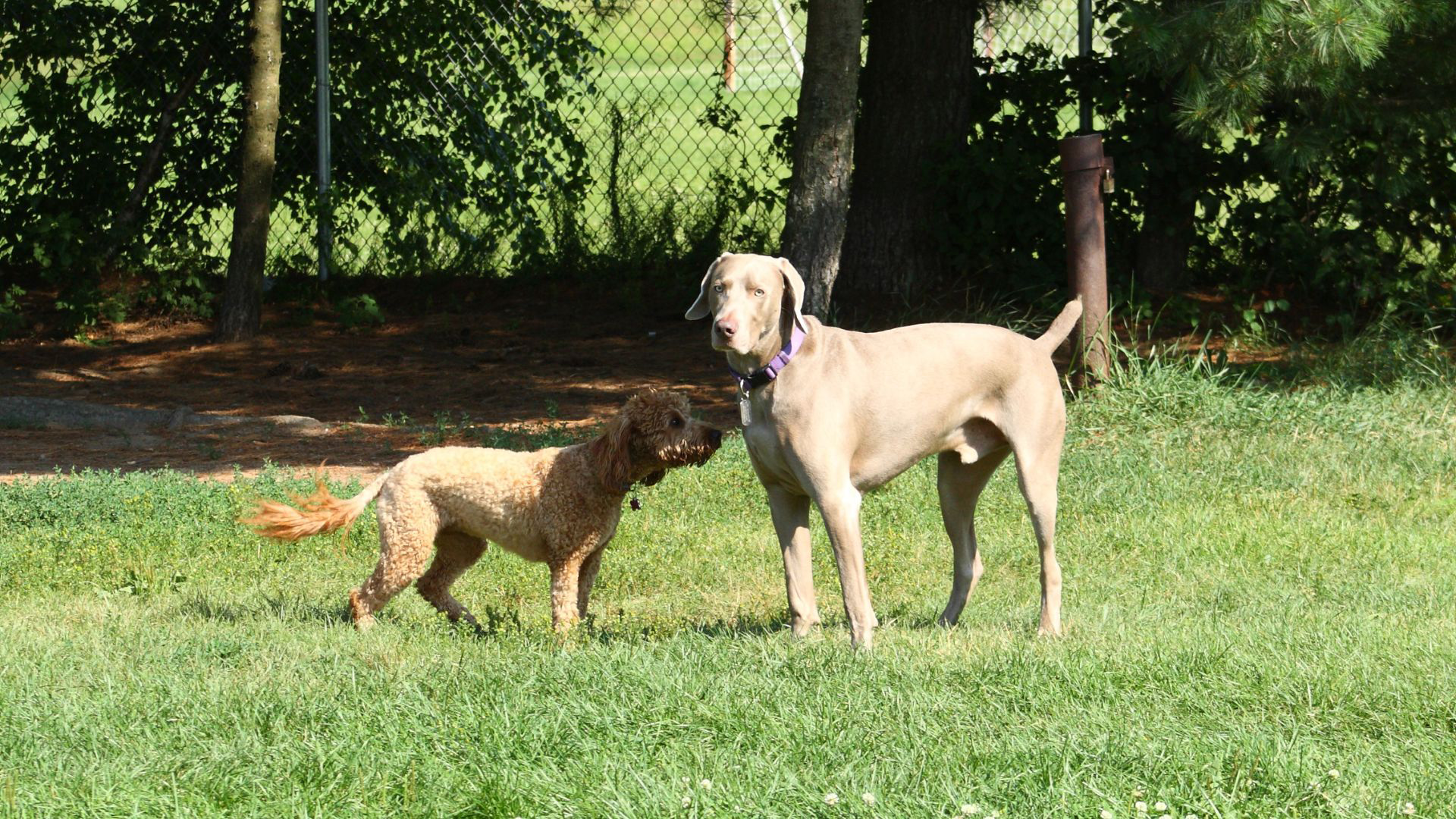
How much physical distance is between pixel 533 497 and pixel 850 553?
3.86ft

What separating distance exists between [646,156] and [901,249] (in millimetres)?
3418

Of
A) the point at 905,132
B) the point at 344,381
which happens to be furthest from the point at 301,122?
the point at 905,132

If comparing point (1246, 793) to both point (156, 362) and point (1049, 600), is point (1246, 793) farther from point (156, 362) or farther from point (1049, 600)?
point (156, 362)

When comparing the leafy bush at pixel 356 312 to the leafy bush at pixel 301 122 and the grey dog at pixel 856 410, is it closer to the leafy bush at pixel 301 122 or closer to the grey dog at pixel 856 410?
the leafy bush at pixel 301 122

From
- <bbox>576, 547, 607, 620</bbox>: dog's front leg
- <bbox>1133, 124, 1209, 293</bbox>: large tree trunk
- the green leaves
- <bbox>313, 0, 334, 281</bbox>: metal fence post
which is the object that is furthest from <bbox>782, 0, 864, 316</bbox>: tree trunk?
<bbox>313, 0, 334, 281</bbox>: metal fence post

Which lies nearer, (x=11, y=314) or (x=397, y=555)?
(x=397, y=555)

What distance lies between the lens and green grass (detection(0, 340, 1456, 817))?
3426 millimetres

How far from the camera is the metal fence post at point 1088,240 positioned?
26.8 ft

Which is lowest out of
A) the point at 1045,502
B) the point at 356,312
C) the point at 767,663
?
the point at 767,663

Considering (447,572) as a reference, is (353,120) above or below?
above

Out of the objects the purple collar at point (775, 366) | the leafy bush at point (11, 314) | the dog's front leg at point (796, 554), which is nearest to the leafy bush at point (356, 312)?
the leafy bush at point (11, 314)

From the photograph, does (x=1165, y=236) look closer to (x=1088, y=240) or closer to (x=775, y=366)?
(x=1088, y=240)

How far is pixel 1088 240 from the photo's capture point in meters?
8.16

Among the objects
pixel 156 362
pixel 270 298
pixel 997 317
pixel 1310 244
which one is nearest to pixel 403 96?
pixel 270 298
